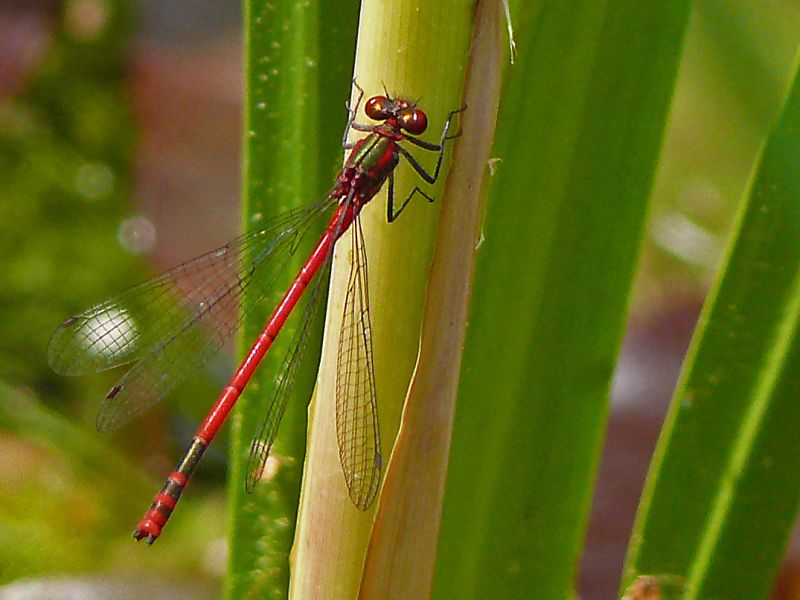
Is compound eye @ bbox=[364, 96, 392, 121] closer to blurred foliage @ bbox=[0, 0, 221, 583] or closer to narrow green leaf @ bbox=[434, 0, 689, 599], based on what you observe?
narrow green leaf @ bbox=[434, 0, 689, 599]

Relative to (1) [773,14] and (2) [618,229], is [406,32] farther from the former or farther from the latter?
(1) [773,14]

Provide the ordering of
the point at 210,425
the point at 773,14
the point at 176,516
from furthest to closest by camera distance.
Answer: the point at 773,14 < the point at 176,516 < the point at 210,425

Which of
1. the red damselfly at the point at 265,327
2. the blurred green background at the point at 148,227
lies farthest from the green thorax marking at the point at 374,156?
the blurred green background at the point at 148,227

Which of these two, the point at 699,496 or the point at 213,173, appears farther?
the point at 213,173

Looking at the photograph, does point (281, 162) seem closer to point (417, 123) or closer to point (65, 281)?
point (417, 123)

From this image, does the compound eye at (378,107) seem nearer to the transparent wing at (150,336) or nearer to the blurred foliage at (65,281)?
the transparent wing at (150,336)

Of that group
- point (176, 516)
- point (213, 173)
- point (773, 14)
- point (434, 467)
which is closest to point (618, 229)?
point (434, 467)
